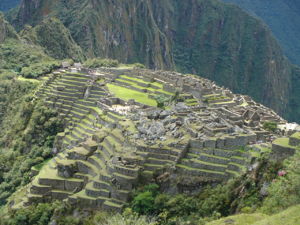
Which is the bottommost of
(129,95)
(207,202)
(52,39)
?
(52,39)

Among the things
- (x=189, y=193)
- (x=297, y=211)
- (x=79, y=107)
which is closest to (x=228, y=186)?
(x=189, y=193)

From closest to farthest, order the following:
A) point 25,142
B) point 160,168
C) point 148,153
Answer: point 160,168 < point 148,153 < point 25,142

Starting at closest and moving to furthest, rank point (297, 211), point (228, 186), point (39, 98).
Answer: point (297, 211) → point (228, 186) → point (39, 98)

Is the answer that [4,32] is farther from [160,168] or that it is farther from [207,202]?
[207,202]

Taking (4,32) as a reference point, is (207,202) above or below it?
above

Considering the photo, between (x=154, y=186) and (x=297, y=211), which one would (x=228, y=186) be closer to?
(x=154, y=186)

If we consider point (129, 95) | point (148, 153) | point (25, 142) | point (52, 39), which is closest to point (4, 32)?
point (52, 39)

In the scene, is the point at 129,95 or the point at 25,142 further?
the point at 129,95

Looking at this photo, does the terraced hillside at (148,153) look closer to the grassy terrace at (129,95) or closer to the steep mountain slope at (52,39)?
the grassy terrace at (129,95)
